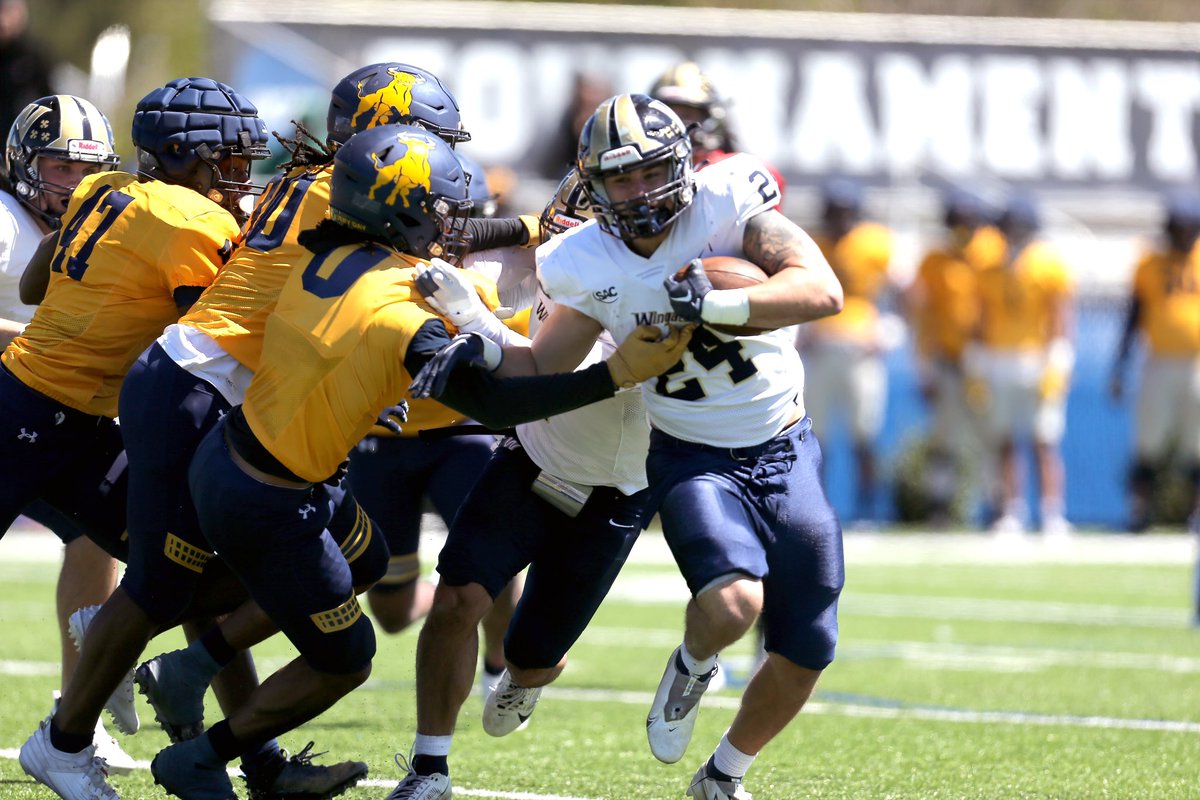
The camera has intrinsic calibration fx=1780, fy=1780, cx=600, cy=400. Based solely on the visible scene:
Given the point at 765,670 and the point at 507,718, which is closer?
the point at 765,670

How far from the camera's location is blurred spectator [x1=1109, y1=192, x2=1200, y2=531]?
12.8m

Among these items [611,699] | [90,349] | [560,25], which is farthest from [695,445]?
[560,25]

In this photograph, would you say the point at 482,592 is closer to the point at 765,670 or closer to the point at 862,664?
the point at 765,670

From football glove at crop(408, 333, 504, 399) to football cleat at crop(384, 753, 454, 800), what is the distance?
43.2 inches

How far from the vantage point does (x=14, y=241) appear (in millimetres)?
5551

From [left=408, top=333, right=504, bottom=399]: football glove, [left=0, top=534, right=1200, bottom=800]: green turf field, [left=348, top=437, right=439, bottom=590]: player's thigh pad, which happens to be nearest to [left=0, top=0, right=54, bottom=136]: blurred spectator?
[left=0, top=534, right=1200, bottom=800]: green turf field

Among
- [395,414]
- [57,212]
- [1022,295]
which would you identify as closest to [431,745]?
[395,414]

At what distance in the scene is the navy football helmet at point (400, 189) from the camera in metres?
4.31

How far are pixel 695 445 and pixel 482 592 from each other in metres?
0.72

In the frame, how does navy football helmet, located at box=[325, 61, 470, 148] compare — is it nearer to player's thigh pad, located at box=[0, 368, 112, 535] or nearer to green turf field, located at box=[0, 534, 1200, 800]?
player's thigh pad, located at box=[0, 368, 112, 535]

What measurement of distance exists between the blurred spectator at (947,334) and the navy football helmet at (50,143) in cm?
889

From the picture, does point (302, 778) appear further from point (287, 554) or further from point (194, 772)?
point (287, 554)

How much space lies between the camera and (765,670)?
469 cm

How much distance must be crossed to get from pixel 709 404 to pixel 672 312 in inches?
→ 10.7
